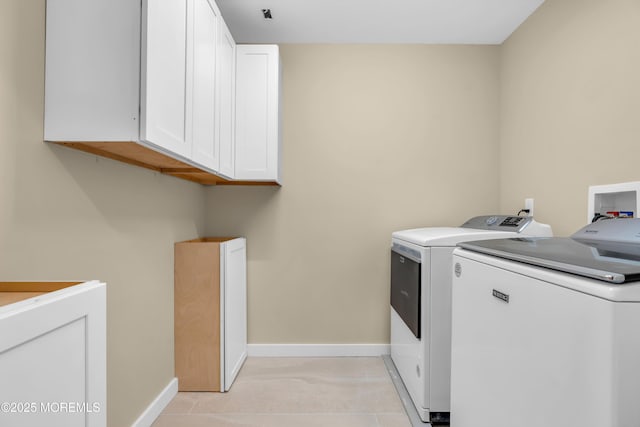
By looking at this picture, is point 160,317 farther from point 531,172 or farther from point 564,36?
point 564,36

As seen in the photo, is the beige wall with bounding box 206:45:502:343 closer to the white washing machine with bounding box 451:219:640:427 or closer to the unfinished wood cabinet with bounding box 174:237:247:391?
the unfinished wood cabinet with bounding box 174:237:247:391

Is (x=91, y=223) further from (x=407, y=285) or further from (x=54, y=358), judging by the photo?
(x=407, y=285)

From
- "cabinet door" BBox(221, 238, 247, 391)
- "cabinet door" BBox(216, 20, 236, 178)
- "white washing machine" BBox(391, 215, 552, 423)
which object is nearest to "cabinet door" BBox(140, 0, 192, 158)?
"cabinet door" BBox(216, 20, 236, 178)

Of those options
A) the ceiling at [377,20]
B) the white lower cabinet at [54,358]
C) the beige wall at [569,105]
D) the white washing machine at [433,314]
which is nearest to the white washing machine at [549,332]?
the white washing machine at [433,314]

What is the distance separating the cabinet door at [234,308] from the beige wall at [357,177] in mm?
149

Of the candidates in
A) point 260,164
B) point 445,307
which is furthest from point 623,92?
point 260,164

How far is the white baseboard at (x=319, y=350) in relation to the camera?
Result: 2756 mm

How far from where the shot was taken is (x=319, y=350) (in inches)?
109

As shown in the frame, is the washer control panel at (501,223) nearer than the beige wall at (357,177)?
Yes

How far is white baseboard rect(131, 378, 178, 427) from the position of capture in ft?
5.81

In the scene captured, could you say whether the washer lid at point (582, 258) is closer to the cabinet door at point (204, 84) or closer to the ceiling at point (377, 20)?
the cabinet door at point (204, 84)

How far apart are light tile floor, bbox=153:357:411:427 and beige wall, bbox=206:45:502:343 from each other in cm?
32

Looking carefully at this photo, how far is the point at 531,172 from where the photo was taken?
2.34 meters

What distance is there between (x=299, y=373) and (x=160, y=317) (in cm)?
100
